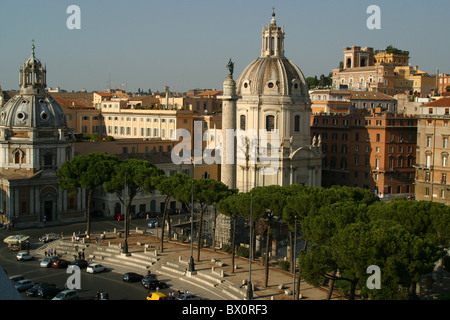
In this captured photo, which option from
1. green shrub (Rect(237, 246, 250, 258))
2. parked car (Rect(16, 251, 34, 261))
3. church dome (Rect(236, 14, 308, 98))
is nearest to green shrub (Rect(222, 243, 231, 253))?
green shrub (Rect(237, 246, 250, 258))

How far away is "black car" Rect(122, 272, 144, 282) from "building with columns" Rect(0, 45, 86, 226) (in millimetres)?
21444

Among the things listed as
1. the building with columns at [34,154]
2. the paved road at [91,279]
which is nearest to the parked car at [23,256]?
the paved road at [91,279]

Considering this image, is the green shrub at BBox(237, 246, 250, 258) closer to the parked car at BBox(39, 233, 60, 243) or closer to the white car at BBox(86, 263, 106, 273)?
the white car at BBox(86, 263, 106, 273)

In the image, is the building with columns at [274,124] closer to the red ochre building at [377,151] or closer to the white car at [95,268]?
the red ochre building at [377,151]

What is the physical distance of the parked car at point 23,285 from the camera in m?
39.3

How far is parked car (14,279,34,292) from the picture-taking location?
39.3 m

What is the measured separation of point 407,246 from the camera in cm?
3058

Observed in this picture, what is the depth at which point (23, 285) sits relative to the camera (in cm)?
3959

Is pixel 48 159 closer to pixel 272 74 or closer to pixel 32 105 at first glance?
pixel 32 105

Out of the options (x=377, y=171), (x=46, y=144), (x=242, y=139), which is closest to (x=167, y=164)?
(x=242, y=139)

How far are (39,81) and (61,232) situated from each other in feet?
54.4

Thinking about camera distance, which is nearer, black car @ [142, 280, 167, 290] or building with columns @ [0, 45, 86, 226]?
black car @ [142, 280, 167, 290]
